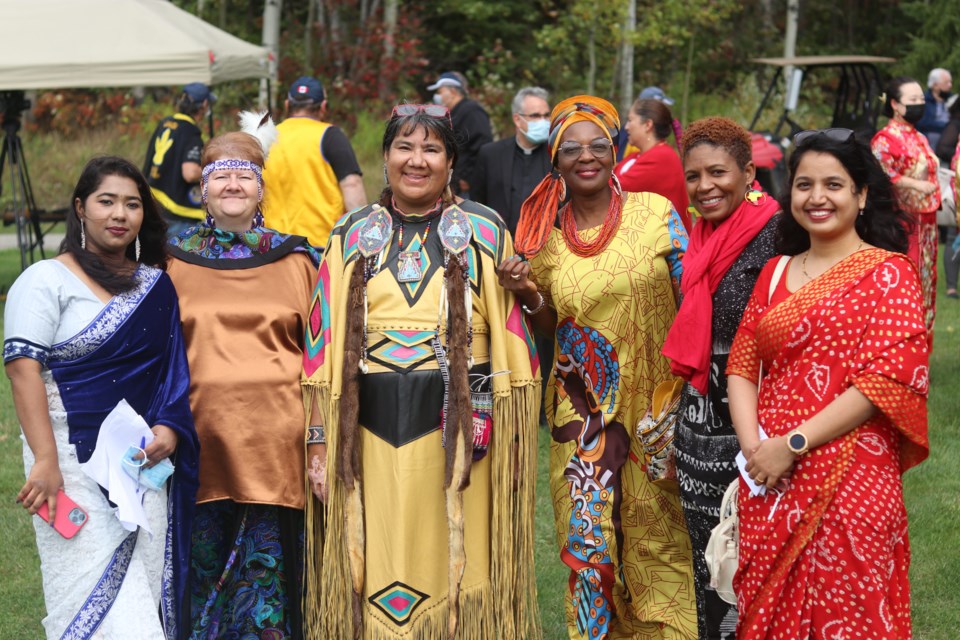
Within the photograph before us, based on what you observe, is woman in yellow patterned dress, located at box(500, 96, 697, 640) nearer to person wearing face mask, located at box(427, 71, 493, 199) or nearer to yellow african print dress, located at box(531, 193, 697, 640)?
yellow african print dress, located at box(531, 193, 697, 640)

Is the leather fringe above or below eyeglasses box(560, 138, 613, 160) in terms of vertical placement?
below

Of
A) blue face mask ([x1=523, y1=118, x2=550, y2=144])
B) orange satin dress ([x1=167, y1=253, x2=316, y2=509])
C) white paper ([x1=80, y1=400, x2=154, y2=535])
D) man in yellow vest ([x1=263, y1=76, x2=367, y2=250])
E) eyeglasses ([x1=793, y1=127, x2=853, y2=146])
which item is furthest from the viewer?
blue face mask ([x1=523, y1=118, x2=550, y2=144])

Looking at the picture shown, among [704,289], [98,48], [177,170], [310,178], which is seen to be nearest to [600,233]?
[704,289]

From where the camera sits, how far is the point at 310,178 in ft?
22.7

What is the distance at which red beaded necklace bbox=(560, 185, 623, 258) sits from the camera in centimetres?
403

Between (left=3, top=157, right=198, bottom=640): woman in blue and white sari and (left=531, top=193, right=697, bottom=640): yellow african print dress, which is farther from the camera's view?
(left=531, top=193, right=697, bottom=640): yellow african print dress

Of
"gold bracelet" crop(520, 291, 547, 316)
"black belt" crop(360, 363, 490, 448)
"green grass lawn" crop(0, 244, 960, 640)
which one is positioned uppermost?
"gold bracelet" crop(520, 291, 547, 316)

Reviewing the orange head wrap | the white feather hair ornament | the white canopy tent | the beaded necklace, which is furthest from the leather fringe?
the white canopy tent

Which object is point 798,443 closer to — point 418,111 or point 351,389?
point 351,389

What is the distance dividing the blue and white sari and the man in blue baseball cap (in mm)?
5568

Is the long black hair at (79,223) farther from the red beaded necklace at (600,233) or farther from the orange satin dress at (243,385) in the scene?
the red beaded necklace at (600,233)

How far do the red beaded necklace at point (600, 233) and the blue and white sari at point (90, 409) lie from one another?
1418mm

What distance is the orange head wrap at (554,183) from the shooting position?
4.05 meters

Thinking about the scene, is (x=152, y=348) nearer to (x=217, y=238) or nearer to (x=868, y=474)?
(x=217, y=238)
